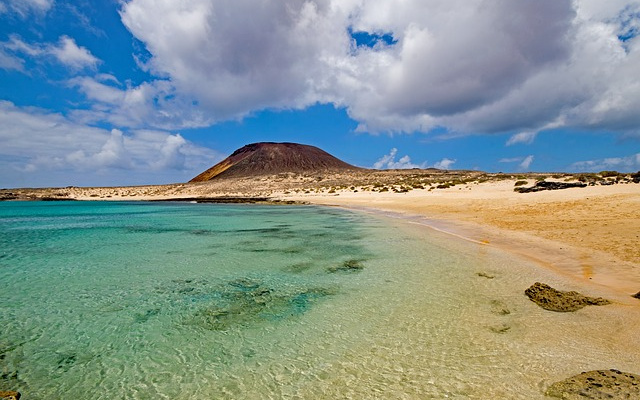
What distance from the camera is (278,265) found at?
1302cm

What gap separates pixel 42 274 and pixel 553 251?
64.7 feet

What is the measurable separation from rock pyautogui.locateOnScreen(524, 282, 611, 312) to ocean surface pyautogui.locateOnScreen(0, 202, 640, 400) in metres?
0.29

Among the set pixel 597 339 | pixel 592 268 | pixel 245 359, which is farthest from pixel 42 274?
pixel 592 268

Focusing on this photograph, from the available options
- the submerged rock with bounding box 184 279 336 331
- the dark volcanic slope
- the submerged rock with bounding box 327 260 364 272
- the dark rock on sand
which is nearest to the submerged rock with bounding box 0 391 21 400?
the submerged rock with bounding box 184 279 336 331

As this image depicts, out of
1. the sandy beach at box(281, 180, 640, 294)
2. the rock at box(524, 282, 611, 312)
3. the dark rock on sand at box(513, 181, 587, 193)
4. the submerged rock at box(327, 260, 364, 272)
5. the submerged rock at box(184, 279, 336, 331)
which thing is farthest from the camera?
the dark rock on sand at box(513, 181, 587, 193)

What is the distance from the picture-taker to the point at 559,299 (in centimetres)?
788

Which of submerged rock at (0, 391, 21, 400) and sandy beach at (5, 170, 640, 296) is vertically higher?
sandy beach at (5, 170, 640, 296)

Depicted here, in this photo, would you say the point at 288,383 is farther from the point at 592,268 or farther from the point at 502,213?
the point at 502,213

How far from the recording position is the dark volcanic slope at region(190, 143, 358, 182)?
152m

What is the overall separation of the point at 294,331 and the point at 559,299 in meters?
6.48

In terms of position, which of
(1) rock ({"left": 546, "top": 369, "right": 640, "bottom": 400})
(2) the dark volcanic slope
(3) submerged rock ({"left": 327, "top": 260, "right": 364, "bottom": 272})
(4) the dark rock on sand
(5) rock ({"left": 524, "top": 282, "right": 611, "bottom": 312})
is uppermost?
(2) the dark volcanic slope

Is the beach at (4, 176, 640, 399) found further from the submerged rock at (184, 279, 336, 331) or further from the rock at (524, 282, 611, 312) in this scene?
the rock at (524, 282, 611, 312)

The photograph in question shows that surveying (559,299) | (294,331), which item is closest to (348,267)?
(294,331)

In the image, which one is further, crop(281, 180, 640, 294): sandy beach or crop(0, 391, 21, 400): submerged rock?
crop(281, 180, 640, 294): sandy beach
